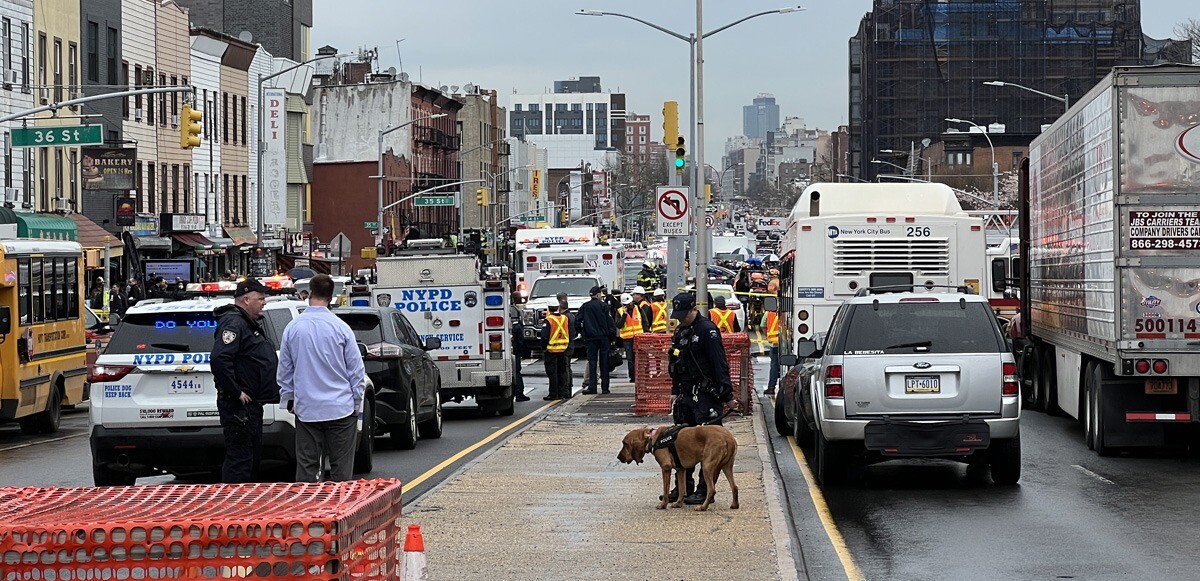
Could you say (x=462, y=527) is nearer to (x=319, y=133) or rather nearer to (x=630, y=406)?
(x=630, y=406)

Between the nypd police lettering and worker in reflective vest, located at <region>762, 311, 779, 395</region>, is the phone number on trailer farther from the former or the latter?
the nypd police lettering

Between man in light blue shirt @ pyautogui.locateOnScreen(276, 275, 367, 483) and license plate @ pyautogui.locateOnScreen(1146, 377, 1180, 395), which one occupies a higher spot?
man in light blue shirt @ pyautogui.locateOnScreen(276, 275, 367, 483)

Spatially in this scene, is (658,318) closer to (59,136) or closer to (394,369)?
(59,136)

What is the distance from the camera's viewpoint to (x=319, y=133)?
323 feet

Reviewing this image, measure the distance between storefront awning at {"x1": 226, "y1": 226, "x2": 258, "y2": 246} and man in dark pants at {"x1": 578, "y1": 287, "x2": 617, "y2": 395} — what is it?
128ft

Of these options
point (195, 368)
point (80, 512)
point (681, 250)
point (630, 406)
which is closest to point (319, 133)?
point (681, 250)

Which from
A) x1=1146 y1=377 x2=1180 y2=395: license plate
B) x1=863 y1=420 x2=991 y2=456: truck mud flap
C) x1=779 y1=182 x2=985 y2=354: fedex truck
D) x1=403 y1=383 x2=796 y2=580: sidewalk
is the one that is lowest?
x1=403 y1=383 x2=796 y2=580: sidewalk

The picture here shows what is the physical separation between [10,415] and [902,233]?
11.2m

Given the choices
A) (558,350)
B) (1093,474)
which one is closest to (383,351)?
(1093,474)

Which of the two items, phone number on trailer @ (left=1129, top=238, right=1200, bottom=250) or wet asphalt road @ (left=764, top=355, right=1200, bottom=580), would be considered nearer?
wet asphalt road @ (left=764, top=355, right=1200, bottom=580)

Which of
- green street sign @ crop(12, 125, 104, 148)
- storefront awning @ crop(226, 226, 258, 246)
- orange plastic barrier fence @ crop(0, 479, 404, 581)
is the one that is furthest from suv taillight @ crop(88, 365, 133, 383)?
storefront awning @ crop(226, 226, 258, 246)

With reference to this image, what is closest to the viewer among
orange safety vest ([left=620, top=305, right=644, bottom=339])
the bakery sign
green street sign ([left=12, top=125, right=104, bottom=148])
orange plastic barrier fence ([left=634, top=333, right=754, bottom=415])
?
orange plastic barrier fence ([left=634, top=333, right=754, bottom=415])

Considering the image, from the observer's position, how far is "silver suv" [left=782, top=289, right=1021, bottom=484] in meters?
14.5

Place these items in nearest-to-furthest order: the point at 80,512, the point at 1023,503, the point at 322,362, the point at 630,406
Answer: the point at 80,512 → the point at 322,362 → the point at 1023,503 → the point at 630,406
